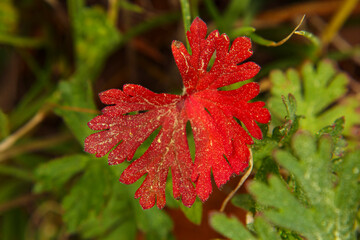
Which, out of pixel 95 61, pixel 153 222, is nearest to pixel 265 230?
pixel 153 222

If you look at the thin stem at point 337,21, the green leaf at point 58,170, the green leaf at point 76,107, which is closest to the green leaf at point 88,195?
the green leaf at point 58,170

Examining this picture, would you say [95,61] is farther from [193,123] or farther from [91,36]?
[193,123]

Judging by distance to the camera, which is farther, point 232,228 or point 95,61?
point 95,61

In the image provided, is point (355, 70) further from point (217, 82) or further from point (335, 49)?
point (217, 82)

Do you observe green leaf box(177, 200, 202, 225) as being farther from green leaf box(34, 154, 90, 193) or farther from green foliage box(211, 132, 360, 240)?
green leaf box(34, 154, 90, 193)

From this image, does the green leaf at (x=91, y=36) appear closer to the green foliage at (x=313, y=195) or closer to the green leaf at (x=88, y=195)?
the green leaf at (x=88, y=195)

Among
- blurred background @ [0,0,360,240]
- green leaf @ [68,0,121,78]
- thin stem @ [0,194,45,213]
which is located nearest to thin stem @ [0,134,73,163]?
blurred background @ [0,0,360,240]
